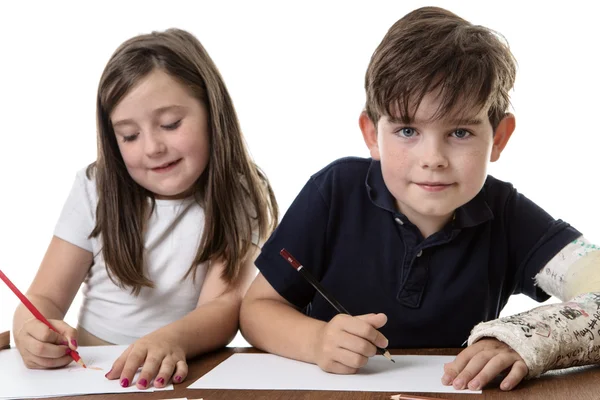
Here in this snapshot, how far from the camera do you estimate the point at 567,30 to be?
2.43 m

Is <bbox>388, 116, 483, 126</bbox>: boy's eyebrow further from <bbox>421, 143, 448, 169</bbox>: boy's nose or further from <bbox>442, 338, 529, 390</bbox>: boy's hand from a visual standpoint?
<bbox>442, 338, 529, 390</bbox>: boy's hand

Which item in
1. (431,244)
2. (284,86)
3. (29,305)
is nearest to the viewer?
(29,305)

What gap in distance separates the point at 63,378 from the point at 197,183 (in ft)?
1.68

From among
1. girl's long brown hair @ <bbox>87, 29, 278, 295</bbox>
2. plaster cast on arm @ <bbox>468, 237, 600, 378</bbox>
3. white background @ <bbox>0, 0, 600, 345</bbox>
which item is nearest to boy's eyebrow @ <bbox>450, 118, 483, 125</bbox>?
plaster cast on arm @ <bbox>468, 237, 600, 378</bbox>

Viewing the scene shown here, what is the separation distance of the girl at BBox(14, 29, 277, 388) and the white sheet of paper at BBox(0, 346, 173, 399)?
171mm

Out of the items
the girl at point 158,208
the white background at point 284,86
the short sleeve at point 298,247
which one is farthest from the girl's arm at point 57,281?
the white background at point 284,86

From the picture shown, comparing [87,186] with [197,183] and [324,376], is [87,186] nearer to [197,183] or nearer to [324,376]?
[197,183]

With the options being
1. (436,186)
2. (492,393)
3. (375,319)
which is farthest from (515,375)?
(436,186)

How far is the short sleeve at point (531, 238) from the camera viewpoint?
4.19 feet

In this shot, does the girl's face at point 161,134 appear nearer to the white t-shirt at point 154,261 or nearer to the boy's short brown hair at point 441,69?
the white t-shirt at point 154,261

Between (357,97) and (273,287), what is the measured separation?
130 centimetres

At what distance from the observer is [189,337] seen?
47.8 inches

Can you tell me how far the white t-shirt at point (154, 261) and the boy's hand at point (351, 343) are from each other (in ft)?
1.52

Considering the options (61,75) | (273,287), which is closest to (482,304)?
(273,287)
